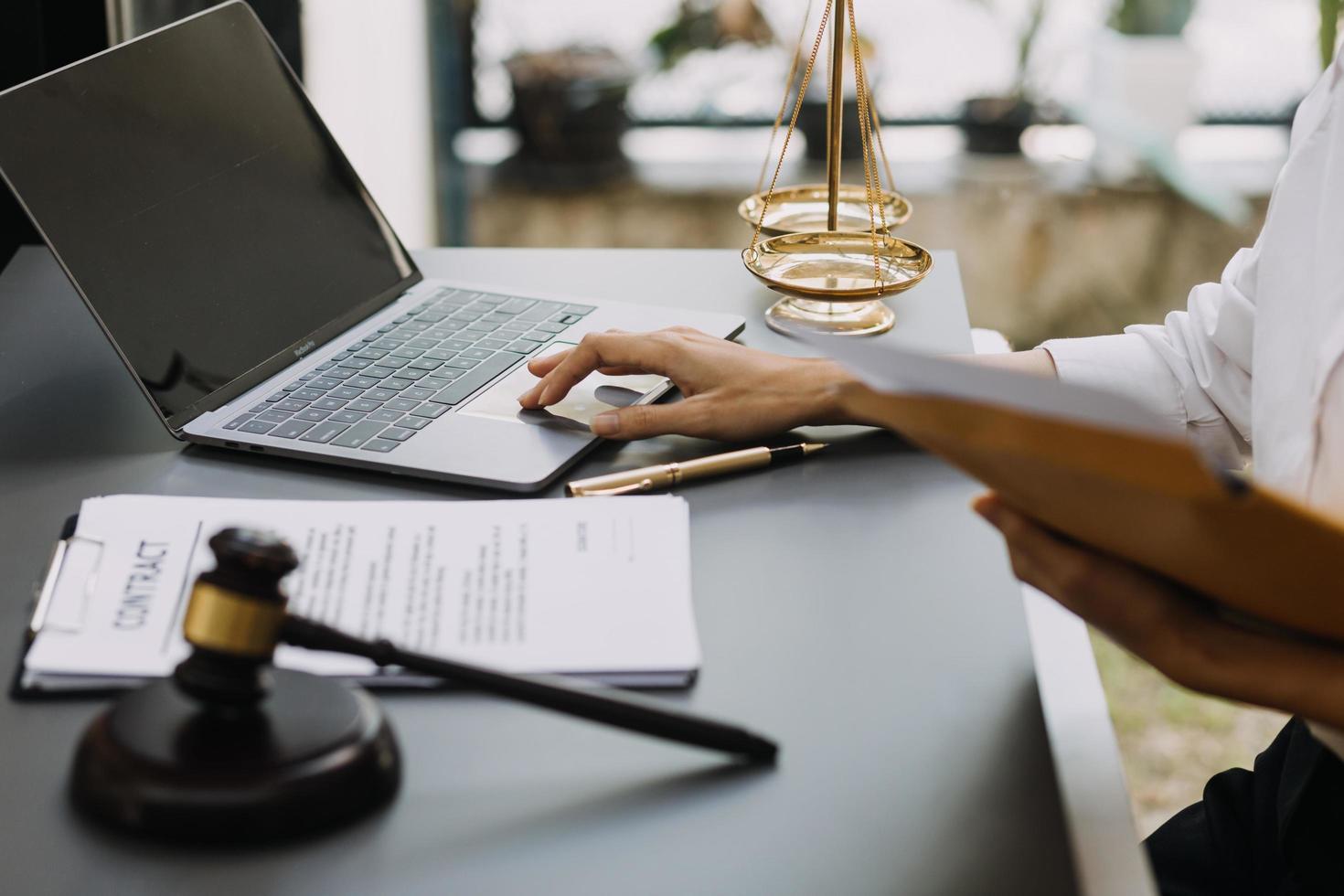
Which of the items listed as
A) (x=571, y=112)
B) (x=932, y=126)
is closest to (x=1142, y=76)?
(x=932, y=126)

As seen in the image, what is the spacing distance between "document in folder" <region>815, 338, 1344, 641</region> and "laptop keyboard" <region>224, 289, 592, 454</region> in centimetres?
42

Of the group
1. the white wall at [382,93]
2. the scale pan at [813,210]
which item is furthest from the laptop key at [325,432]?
the white wall at [382,93]

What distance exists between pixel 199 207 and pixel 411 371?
183mm

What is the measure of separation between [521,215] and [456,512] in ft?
6.41

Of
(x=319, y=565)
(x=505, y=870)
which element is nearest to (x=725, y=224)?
(x=319, y=565)

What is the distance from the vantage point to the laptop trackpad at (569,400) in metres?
0.86

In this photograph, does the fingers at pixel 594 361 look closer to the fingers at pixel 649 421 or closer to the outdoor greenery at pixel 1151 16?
the fingers at pixel 649 421

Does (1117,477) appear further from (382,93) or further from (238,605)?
(382,93)

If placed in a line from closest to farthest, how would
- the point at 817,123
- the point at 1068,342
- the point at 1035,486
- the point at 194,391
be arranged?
1. the point at 1035,486
2. the point at 194,391
3. the point at 1068,342
4. the point at 817,123

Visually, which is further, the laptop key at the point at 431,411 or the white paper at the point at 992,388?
the laptop key at the point at 431,411

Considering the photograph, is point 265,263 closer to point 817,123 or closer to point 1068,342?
point 1068,342

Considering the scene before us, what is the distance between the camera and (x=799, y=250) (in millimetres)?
1136

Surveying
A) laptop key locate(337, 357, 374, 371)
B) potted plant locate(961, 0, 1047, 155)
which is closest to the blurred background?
potted plant locate(961, 0, 1047, 155)

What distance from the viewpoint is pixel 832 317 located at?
1087 millimetres
